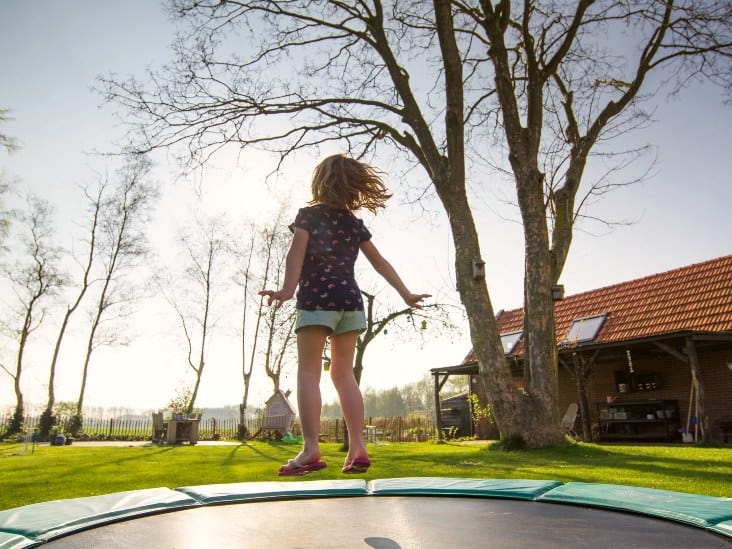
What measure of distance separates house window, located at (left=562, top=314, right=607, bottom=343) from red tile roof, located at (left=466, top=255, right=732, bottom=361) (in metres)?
0.11

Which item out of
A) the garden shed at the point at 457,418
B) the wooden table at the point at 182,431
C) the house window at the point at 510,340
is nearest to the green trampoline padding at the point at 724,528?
the wooden table at the point at 182,431

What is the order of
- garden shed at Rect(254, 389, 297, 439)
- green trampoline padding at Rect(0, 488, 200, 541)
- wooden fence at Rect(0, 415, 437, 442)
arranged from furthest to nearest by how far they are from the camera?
1. wooden fence at Rect(0, 415, 437, 442)
2. garden shed at Rect(254, 389, 297, 439)
3. green trampoline padding at Rect(0, 488, 200, 541)

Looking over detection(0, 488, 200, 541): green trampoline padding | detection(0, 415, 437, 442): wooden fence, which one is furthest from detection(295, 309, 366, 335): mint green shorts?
detection(0, 415, 437, 442): wooden fence

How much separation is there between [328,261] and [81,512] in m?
1.23

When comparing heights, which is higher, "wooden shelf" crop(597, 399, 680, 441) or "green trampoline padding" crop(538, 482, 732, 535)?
"green trampoline padding" crop(538, 482, 732, 535)

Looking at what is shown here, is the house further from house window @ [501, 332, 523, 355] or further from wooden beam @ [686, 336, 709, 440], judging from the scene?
house window @ [501, 332, 523, 355]

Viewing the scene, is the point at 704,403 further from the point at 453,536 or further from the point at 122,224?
the point at 122,224

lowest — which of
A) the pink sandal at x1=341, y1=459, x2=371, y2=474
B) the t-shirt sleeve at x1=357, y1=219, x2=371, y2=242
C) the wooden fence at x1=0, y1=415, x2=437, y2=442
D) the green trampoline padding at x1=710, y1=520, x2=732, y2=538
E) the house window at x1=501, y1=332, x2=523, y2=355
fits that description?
the wooden fence at x1=0, y1=415, x2=437, y2=442

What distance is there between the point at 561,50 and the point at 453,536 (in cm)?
688

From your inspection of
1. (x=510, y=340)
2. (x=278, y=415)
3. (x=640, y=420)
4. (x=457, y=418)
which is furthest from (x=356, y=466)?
(x=457, y=418)

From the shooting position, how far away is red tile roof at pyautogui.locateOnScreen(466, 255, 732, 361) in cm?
1043

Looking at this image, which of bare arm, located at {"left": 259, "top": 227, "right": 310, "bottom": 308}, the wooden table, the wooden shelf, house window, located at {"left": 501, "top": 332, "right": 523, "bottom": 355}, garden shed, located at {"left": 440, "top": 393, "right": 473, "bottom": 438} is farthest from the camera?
garden shed, located at {"left": 440, "top": 393, "right": 473, "bottom": 438}

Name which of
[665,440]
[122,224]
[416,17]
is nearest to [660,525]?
→ [416,17]

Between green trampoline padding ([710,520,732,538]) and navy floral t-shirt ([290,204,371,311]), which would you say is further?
navy floral t-shirt ([290,204,371,311])
